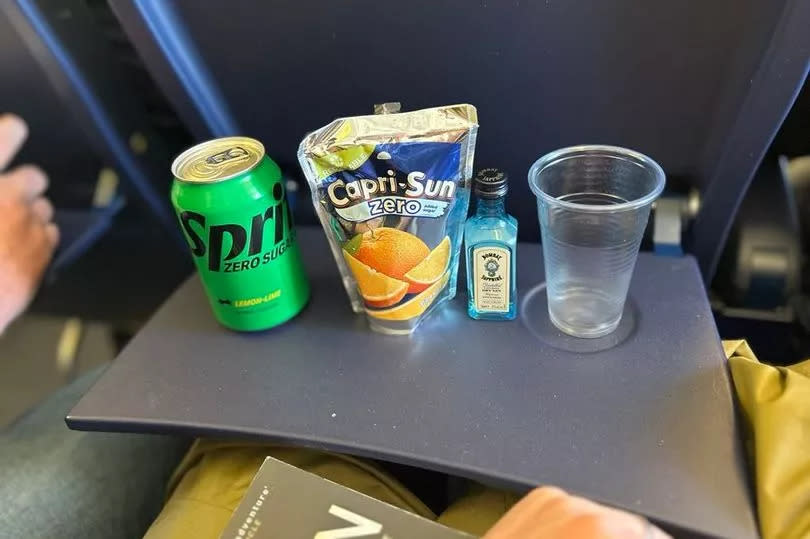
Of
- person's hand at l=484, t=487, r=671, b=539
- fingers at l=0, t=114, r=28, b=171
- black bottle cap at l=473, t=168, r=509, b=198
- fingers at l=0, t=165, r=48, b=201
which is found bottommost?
person's hand at l=484, t=487, r=671, b=539

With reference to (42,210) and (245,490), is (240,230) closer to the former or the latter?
(245,490)

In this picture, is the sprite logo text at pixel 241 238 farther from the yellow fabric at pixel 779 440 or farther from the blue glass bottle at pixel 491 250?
the yellow fabric at pixel 779 440

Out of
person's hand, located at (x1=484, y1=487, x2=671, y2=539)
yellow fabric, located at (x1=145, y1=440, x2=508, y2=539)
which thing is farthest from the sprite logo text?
person's hand, located at (x1=484, y1=487, x2=671, y2=539)

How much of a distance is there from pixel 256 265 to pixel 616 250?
36 centimetres

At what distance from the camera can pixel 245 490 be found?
2.52ft

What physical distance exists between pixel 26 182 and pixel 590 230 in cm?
86

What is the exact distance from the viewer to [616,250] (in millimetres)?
780

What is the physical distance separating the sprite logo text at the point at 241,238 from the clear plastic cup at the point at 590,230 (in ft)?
0.85

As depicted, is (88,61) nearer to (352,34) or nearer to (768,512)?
(352,34)

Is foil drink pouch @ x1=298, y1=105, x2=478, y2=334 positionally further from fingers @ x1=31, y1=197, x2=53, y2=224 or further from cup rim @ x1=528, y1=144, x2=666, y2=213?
fingers @ x1=31, y1=197, x2=53, y2=224

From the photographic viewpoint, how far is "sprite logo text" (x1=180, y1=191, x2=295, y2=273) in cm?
76

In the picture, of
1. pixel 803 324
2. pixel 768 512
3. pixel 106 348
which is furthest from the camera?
pixel 106 348

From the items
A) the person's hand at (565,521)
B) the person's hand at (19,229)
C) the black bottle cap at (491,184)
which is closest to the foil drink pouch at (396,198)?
the black bottle cap at (491,184)

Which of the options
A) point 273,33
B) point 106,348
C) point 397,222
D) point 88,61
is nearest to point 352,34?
point 273,33
